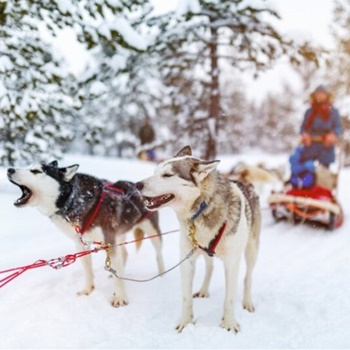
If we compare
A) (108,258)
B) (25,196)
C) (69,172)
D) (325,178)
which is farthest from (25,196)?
(325,178)

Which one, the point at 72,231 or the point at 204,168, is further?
the point at 72,231

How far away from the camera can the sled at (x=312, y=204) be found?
5783mm

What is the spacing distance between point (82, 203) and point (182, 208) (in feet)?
3.59

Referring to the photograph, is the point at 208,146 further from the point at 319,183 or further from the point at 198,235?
the point at 198,235

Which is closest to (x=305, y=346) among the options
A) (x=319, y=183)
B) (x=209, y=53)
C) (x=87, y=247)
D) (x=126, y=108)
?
(x=87, y=247)

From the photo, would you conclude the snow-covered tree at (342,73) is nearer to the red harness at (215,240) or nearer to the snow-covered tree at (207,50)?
the snow-covered tree at (207,50)

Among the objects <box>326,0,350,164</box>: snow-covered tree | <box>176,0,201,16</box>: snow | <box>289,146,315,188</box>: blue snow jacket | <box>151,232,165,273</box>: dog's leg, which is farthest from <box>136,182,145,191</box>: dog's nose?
<box>326,0,350,164</box>: snow-covered tree

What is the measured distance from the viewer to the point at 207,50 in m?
9.62

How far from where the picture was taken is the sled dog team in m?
3.00

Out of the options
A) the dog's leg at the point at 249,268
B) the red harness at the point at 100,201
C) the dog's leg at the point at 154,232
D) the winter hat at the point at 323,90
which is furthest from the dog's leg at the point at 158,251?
the winter hat at the point at 323,90

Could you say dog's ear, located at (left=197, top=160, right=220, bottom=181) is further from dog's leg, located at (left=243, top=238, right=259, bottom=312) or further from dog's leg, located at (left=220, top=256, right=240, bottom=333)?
dog's leg, located at (left=243, top=238, right=259, bottom=312)

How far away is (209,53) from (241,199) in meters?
6.94

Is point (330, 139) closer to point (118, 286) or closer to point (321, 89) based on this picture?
point (321, 89)

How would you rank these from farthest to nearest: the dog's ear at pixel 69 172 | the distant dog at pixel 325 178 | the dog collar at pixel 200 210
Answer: the distant dog at pixel 325 178
the dog's ear at pixel 69 172
the dog collar at pixel 200 210
